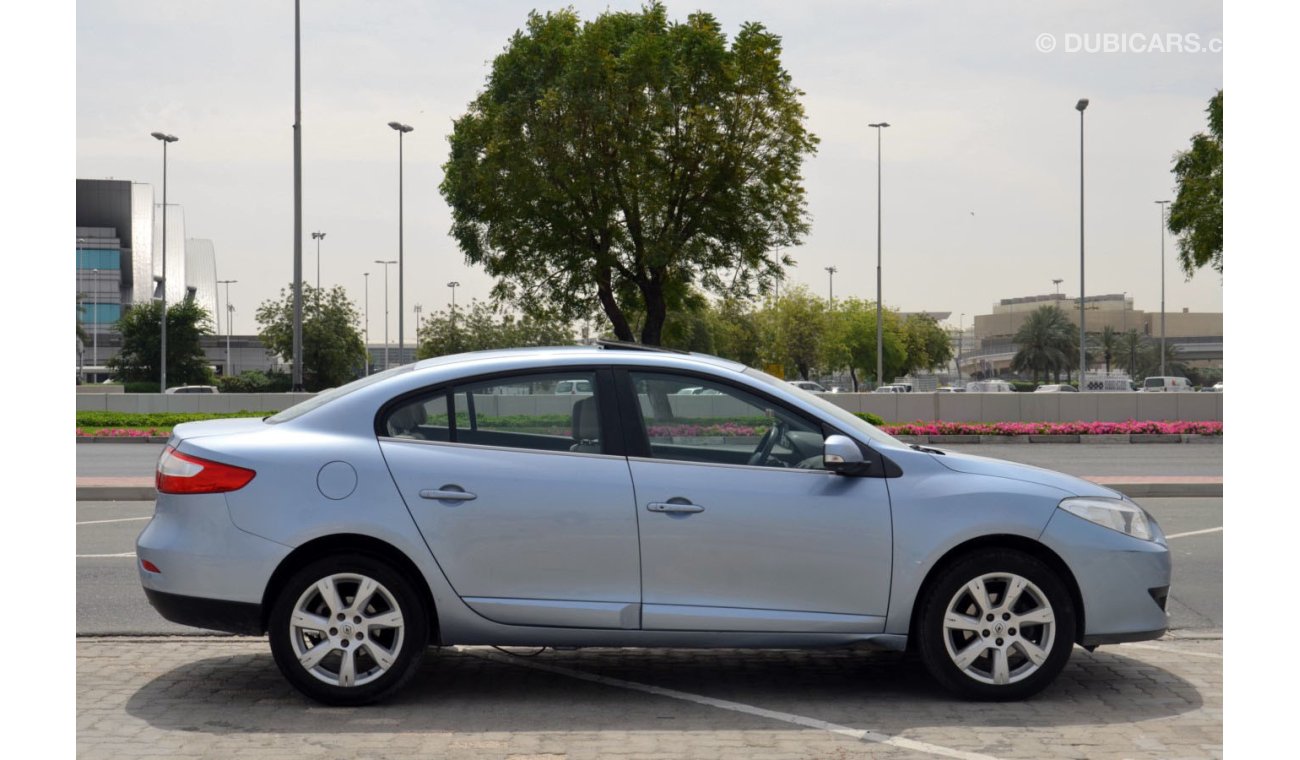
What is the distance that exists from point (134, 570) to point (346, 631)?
4.58m

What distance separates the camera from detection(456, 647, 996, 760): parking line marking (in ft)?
16.3

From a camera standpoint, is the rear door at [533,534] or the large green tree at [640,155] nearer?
the rear door at [533,534]

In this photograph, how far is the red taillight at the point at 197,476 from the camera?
5609 millimetres

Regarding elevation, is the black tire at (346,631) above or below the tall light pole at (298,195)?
below

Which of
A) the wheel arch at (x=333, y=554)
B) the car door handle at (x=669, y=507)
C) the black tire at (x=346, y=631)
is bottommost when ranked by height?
the black tire at (x=346, y=631)

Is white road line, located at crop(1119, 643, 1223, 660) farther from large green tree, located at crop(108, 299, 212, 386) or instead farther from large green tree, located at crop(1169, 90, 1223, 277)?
large green tree, located at crop(108, 299, 212, 386)

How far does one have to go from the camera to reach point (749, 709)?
5.57 m

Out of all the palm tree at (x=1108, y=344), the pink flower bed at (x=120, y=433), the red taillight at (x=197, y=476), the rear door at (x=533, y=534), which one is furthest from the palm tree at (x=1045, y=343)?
the red taillight at (x=197, y=476)

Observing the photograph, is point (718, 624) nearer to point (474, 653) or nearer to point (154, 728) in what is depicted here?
point (474, 653)

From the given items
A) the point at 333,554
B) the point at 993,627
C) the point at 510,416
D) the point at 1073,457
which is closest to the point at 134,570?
the point at 333,554

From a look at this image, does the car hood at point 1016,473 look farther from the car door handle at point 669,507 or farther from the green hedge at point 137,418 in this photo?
the green hedge at point 137,418

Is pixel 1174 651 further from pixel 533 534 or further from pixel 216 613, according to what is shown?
pixel 216 613

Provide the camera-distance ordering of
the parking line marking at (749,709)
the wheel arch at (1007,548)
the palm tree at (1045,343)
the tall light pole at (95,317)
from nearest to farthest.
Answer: the parking line marking at (749,709), the wheel arch at (1007,548), the palm tree at (1045,343), the tall light pole at (95,317)

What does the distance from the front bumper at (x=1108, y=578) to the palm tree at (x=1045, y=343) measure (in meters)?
101
